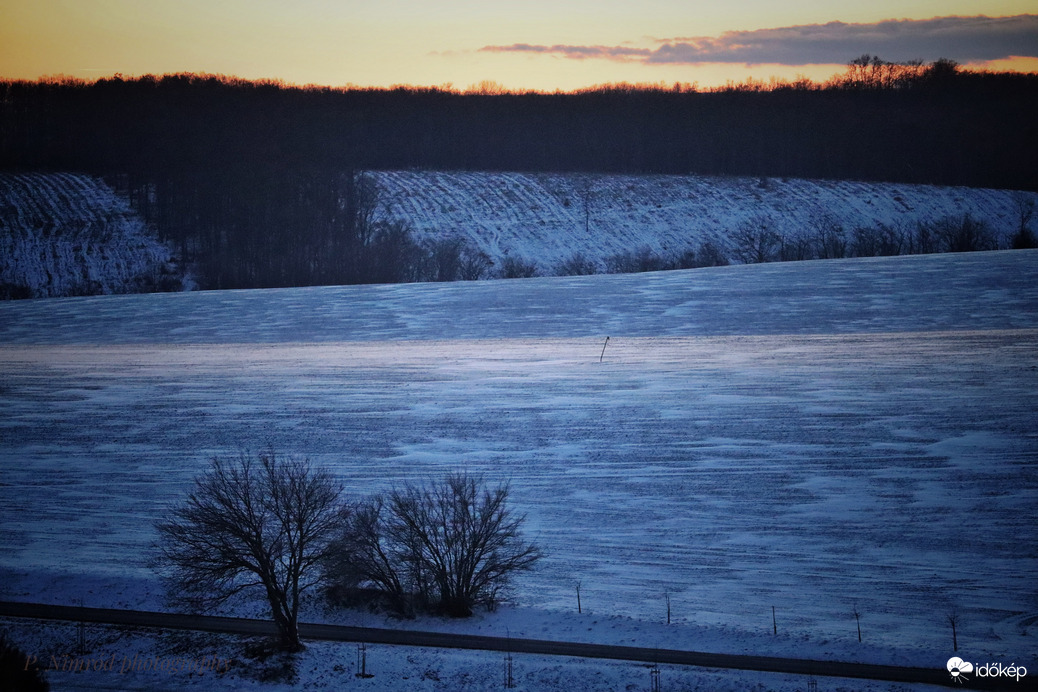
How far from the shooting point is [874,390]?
98.4ft

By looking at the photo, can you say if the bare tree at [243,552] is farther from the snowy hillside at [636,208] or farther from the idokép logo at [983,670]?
the snowy hillside at [636,208]

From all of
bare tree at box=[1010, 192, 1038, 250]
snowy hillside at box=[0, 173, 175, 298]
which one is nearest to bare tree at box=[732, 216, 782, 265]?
bare tree at box=[1010, 192, 1038, 250]

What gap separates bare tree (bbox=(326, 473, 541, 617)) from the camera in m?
17.3

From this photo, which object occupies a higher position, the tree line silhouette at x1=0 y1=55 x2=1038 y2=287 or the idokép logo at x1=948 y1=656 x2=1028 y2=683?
the tree line silhouette at x1=0 y1=55 x2=1038 y2=287

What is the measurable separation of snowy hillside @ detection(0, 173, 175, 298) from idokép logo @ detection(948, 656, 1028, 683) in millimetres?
55563

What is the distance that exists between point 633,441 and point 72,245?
172 feet

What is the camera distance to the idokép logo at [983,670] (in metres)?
13.9

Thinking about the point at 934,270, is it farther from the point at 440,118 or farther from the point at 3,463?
the point at 440,118

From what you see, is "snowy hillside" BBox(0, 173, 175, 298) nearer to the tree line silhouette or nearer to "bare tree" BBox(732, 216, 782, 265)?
the tree line silhouette

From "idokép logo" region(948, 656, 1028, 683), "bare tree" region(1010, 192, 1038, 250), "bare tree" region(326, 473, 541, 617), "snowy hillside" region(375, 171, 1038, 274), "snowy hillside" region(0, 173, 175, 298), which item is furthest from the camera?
"snowy hillside" region(375, 171, 1038, 274)

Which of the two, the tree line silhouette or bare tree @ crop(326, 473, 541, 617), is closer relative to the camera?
bare tree @ crop(326, 473, 541, 617)

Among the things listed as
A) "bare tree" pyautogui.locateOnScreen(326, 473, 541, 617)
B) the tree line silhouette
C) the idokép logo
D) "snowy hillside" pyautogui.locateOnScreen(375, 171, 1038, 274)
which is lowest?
the idokép logo

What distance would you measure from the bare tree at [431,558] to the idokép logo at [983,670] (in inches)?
294

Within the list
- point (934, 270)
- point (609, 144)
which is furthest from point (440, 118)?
point (934, 270)
